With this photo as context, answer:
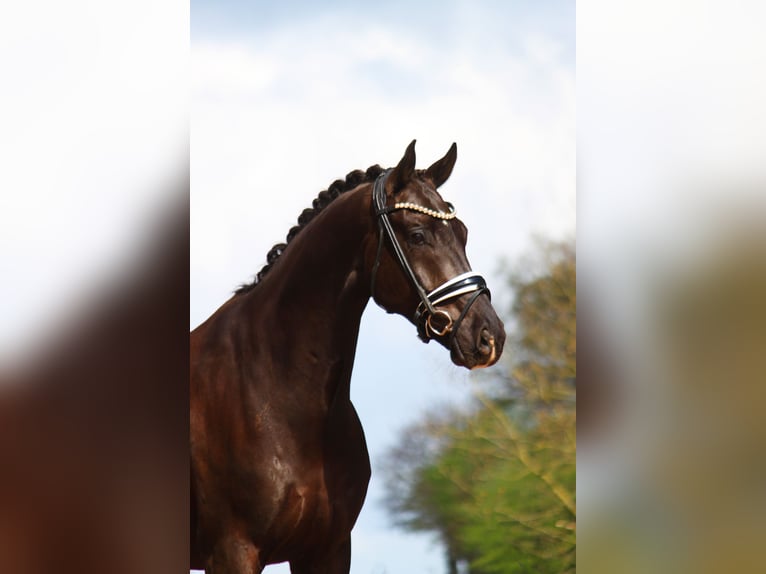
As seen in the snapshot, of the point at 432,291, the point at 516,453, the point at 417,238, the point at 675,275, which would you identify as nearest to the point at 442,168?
the point at 417,238

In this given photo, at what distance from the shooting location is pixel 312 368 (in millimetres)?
3061

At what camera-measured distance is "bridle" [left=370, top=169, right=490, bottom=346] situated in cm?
283

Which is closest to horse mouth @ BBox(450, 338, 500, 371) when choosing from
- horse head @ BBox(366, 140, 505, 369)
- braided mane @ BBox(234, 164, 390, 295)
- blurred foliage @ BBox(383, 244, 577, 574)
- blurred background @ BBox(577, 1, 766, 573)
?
horse head @ BBox(366, 140, 505, 369)

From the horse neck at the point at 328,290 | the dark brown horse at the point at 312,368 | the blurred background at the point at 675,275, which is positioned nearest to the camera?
the blurred background at the point at 675,275

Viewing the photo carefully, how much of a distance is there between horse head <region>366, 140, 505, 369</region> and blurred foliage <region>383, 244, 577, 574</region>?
7307 millimetres

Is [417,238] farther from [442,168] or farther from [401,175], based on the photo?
[442,168]

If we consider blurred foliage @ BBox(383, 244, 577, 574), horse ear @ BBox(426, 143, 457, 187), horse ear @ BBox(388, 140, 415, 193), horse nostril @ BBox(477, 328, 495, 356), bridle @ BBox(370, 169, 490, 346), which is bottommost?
horse nostril @ BBox(477, 328, 495, 356)

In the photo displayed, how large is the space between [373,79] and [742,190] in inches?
349

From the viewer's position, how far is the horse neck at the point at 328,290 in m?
3.05

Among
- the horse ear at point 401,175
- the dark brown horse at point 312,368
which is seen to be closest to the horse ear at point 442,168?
the dark brown horse at point 312,368

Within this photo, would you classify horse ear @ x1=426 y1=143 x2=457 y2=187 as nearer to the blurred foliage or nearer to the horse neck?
the horse neck

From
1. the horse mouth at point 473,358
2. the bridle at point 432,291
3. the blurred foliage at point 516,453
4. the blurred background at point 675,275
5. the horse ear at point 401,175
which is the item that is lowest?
the blurred background at point 675,275

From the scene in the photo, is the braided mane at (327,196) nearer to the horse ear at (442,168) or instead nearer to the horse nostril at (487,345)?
the horse ear at (442,168)

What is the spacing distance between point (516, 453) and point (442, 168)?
26.3ft
